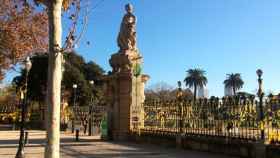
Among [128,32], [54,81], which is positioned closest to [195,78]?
[128,32]

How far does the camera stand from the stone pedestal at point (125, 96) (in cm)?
2042

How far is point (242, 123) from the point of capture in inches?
527

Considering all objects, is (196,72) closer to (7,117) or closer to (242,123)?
(7,117)

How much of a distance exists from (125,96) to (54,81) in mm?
14516

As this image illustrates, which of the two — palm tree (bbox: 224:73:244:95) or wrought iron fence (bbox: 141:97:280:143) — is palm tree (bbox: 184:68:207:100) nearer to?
palm tree (bbox: 224:73:244:95)

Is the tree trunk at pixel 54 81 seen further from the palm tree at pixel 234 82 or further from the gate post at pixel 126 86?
the palm tree at pixel 234 82

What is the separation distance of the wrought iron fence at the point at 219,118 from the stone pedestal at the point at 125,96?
1203 millimetres

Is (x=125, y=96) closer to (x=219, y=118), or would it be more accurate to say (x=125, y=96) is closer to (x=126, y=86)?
(x=126, y=86)

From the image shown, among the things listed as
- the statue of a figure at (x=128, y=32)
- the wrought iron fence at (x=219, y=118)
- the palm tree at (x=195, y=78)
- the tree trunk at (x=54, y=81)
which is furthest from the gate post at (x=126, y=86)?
the palm tree at (x=195, y=78)

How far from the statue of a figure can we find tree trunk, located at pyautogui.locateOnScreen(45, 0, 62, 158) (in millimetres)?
14961

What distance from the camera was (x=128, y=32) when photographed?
21.3 meters

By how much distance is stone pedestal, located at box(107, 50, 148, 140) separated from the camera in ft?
67.0

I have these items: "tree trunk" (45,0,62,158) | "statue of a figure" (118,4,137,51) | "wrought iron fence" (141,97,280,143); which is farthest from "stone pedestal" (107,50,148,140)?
"tree trunk" (45,0,62,158)

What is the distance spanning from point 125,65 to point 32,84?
30.8 m
